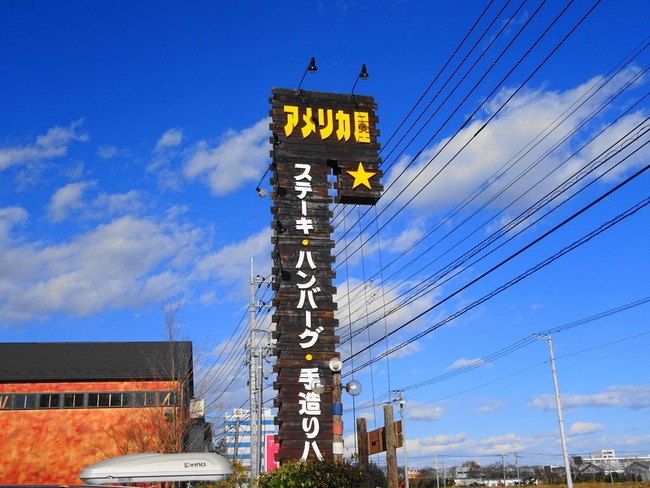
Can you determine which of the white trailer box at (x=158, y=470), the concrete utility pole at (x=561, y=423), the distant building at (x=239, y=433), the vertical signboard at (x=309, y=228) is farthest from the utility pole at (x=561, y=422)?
the white trailer box at (x=158, y=470)

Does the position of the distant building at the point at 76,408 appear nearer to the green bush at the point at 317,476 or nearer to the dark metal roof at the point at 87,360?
the dark metal roof at the point at 87,360

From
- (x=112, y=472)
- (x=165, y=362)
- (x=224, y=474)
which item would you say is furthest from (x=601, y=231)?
(x=165, y=362)

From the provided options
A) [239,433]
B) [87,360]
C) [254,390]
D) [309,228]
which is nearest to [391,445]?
[309,228]

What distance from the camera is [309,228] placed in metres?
20.8

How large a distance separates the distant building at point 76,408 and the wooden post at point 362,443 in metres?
22.7

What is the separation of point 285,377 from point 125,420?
25416 mm

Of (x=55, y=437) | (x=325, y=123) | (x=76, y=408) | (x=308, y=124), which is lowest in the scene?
(x=55, y=437)

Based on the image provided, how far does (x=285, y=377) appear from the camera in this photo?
64.0 ft

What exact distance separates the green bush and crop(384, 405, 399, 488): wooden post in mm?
1047

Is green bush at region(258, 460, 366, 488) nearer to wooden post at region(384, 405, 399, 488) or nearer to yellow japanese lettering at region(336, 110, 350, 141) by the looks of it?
wooden post at region(384, 405, 399, 488)

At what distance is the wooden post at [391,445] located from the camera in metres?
15.7

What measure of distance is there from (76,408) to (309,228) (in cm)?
2786

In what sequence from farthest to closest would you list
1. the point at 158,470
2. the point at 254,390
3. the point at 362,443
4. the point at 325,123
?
the point at 254,390
the point at 325,123
the point at 362,443
the point at 158,470

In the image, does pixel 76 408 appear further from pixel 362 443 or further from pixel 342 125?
pixel 362 443
